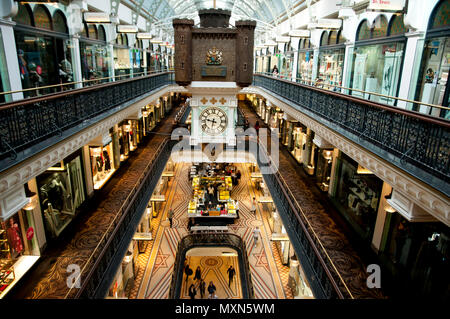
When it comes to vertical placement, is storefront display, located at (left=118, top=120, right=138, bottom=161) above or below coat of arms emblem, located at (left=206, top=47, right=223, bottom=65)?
below

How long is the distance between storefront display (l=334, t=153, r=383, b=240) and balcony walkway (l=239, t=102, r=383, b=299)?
0.47 m

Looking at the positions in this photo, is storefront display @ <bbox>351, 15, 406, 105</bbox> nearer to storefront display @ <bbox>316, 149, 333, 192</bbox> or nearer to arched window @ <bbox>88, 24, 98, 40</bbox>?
storefront display @ <bbox>316, 149, 333, 192</bbox>

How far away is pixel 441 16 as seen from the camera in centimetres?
733

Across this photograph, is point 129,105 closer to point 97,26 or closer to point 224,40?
point 224,40

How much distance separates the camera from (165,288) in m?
12.9

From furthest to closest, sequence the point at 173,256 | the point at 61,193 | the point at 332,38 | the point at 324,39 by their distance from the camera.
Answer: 1. the point at 324,39
2. the point at 173,256
3. the point at 332,38
4. the point at 61,193

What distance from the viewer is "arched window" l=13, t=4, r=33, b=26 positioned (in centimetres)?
884

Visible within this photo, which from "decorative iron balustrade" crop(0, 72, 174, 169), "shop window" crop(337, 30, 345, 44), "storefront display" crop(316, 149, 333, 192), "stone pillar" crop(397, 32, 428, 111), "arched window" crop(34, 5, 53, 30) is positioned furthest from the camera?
"shop window" crop(337, 30, 345, 44)

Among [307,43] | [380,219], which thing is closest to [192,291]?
[380,219]

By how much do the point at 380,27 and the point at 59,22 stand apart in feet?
37.0

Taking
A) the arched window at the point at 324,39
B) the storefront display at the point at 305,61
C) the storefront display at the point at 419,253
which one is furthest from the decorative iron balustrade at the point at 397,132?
the storefront display at the point at 305,61

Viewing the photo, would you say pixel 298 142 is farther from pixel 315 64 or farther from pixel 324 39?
pixel 324 39
